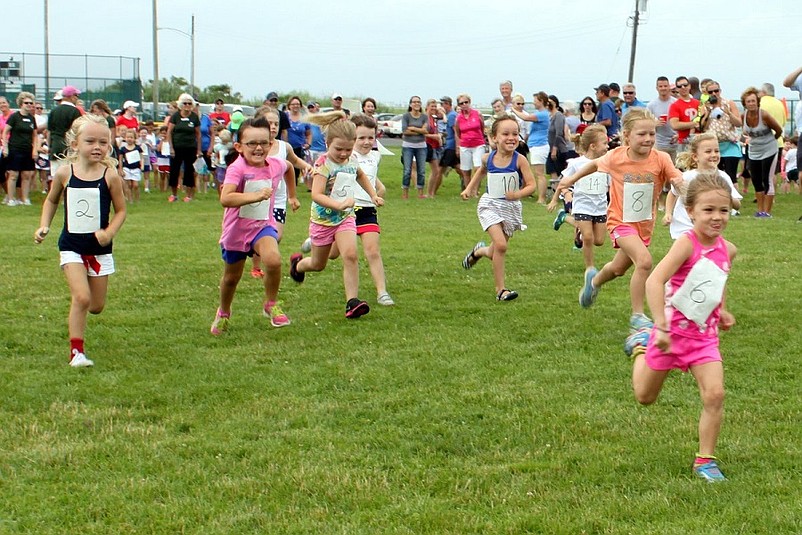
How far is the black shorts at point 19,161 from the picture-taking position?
18.8 metres

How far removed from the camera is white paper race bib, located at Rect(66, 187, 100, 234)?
24.0ft

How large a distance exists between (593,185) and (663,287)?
18.7 ft

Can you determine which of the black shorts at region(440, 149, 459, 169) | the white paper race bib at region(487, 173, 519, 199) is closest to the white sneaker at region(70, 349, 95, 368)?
the white paper race bib at region(487, 173, 519, 199)

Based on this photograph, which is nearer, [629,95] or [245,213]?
[245,213]

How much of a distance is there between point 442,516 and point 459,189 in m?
20.1

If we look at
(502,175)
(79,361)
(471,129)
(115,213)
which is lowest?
(79,361)

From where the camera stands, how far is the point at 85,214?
7.33 metres

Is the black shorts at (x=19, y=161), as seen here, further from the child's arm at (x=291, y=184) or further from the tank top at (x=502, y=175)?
the tank top at (x=502, y=175)

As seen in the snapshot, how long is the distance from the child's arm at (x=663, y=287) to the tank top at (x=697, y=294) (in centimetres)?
5

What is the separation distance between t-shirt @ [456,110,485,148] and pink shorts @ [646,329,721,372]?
15.5m

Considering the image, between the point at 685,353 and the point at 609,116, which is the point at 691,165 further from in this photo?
the point at 609,116

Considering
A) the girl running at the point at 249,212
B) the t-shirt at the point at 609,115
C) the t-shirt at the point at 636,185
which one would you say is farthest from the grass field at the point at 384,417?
the t-shirt at the point at 609,115

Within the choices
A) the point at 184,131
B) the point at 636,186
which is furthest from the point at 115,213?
the point at 184,131

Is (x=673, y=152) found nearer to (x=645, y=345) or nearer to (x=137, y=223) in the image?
(x=137, y=223)
